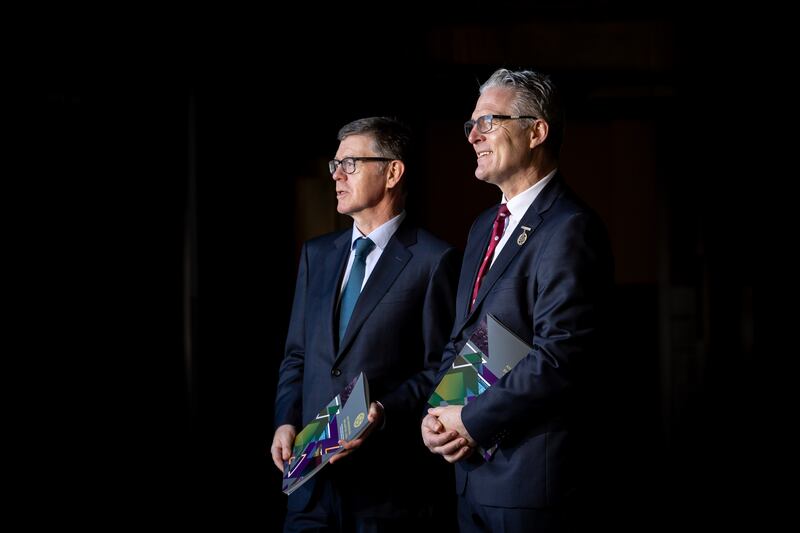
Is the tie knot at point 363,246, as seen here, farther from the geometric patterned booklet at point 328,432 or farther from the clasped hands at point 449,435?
the clasped hands at point 449,435

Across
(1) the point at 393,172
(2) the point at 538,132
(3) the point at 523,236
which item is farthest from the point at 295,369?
(2) the point at 538,132

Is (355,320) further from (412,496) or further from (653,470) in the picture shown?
(653,470)

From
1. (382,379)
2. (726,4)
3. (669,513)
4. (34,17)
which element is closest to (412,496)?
(382,379)

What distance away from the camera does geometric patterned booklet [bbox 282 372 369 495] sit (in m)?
1.89

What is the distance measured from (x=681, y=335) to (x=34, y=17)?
3490 millimetres

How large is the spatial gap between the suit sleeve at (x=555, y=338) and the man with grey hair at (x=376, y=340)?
44 cm

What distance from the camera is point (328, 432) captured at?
6.64 ft

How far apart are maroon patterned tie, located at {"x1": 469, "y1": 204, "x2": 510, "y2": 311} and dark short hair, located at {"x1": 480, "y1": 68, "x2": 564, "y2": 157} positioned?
0.61ft

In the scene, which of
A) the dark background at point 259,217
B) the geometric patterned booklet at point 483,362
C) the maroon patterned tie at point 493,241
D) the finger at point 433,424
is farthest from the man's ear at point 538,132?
the dark background at point 259,217

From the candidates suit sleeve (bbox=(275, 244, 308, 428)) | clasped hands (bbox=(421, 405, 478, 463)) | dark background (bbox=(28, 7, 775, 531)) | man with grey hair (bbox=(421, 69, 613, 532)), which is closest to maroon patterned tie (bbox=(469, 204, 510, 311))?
man with grey hair (bbox=(421, 69, 613, 532))

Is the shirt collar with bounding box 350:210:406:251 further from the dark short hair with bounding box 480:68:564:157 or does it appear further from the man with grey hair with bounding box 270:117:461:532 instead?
the dark short hair with bounding box 480:68:564:157

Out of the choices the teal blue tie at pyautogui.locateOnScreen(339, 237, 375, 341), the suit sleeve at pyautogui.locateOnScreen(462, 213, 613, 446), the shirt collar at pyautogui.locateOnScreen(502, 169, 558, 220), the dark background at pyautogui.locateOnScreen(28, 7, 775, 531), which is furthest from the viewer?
the dark background at pyautogui.locateOnScreen(28, 7, 775, 531)

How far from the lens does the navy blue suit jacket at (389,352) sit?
2182mm

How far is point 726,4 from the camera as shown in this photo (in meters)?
4.27
